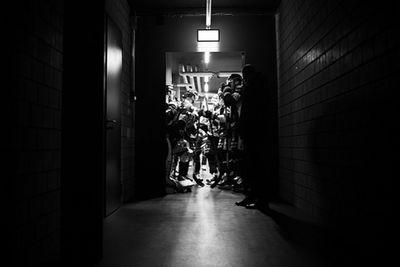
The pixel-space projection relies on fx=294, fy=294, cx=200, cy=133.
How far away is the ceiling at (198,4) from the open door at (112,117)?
1339 millimetres

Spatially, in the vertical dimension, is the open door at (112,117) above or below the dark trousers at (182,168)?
above

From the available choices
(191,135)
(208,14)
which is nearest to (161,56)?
(208,14)

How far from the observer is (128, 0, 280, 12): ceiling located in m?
5.10

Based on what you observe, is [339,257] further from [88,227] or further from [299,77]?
[299,77]

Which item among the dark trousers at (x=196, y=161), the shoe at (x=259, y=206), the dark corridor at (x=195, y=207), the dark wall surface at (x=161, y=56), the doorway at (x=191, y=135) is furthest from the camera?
the dark trousers at (x=196, y=161)

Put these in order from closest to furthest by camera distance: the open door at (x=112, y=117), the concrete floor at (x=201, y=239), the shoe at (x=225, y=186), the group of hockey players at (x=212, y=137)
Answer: the concrete floor at (x=201, y=239)
the open door at (x=112, y=117)
the group of hockey players at (x=212, y=137)
the shoe at (x=225, y=186)

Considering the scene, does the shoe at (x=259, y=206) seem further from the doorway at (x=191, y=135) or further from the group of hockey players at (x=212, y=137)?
the doorway at (x=191, y=135)

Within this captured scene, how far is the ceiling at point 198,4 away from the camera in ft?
16.7

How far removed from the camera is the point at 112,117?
12.3 feet

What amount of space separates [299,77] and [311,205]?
167 centimetres

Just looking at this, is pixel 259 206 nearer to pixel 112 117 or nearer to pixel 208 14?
pixel 112 117

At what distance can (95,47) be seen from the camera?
200 cm

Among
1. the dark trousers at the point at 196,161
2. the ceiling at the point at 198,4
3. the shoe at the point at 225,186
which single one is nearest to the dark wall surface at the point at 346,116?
the ceiling at the point at 198,4

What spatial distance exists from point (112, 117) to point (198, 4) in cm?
276
